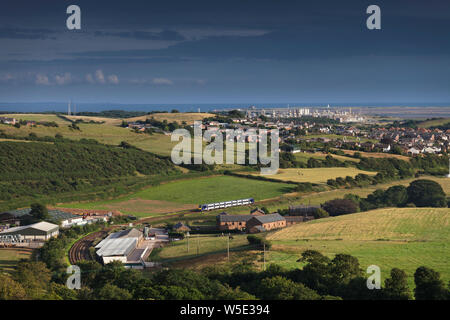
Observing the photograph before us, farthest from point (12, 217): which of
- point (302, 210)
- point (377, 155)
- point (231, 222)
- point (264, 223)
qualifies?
point (377, 155)

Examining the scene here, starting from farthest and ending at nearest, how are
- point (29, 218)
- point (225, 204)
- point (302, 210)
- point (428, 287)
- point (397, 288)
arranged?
point (225, 204)
point (302, 210)
point (29, 218)
point (428, 287)
point (397, 288)

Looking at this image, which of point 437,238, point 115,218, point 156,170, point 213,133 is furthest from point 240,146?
point 437,238

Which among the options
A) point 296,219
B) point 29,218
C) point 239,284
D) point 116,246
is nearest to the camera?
point 239,284

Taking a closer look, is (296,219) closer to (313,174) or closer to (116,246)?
(116,246)

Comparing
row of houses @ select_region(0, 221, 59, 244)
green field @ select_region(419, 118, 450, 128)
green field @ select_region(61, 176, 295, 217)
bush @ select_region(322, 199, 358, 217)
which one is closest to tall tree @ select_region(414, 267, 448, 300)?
bush @ select_region(322, 199, 358, 217)

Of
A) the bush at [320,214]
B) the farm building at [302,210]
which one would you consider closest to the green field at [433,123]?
the farm building at [302,210]

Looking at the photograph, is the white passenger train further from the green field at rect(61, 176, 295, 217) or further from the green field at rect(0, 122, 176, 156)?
the green field at rect(0, 122, 176, 156)

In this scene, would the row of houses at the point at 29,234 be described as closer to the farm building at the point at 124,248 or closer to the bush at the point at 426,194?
the farm building at the point at 124,248
